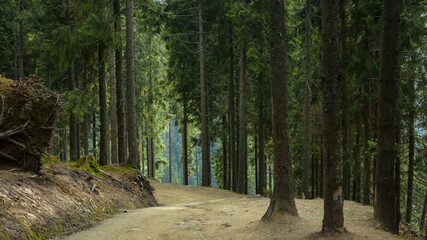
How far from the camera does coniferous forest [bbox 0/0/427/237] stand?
25.8 feet

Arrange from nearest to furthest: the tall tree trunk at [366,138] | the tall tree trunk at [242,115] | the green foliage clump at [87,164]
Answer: the green foliage clump at [87,164], the tall tree trunk at [366,138], the tall tree trunk at [242,115]

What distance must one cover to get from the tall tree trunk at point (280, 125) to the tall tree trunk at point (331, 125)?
1450mm

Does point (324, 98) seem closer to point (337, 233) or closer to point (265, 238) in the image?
point (337, 233)

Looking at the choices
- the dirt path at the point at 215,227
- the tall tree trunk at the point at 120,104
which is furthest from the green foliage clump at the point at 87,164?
the tall tree trunk at the point at 120,104

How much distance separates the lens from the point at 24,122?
7000 millimetres

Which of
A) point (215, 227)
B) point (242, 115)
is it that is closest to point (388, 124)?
point (215, 227)

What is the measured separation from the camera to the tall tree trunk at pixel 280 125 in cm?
818

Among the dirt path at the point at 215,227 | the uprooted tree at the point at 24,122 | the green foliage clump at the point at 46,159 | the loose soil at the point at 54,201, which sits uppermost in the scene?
the uprooted tree at the point at 24,122

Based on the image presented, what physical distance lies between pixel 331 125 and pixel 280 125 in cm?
161

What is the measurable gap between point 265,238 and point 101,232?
336cm

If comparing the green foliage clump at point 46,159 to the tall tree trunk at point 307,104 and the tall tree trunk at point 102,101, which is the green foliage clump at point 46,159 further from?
the tall tree trunk at point 307,104

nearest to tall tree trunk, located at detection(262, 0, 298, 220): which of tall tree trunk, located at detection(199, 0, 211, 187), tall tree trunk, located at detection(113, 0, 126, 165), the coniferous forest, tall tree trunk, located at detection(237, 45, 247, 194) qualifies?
the coniferous forest

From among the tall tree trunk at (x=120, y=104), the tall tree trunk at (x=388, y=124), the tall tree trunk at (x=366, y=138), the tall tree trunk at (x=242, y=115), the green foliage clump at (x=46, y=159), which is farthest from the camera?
the tall tree trunk at (x=242, y=115)

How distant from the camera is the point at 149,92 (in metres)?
30.2
